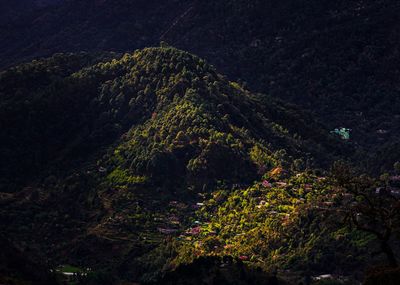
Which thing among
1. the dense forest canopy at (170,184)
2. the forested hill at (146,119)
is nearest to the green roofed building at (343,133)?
the dense forest canopy at (170,184)

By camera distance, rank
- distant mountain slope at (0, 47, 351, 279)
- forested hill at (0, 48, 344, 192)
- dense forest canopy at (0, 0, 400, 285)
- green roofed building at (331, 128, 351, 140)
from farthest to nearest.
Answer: green roofed building at (331, 128, 351, 140)
forested hill at (0, 48, 344, 192)
distant mountain slope at (0, 47, 351, 279)
dense forest canopy at (0, 0, 400, 285)

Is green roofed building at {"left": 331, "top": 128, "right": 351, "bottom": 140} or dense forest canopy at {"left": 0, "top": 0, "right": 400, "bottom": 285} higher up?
dense forest canopy at {"left": 0, "top": 0, "right": 400, "bottom": 285}

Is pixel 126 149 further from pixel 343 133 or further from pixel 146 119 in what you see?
pixel 343 133

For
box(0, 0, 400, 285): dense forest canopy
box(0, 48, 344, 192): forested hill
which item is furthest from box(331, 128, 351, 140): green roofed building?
box(0, 48, 344, 192): forested hill

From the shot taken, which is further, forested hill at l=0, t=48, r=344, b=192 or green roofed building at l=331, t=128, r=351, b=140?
green roofed building at l=331, t=128, r=351, b=140

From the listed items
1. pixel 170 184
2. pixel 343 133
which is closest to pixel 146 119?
pixel 170 184

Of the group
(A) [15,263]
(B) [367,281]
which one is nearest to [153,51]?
(A) [15,263]

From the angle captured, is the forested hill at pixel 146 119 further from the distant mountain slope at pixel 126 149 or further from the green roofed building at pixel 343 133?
the green roofed building at pixel 343 133

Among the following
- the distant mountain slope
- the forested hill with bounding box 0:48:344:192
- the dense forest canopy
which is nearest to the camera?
the dense forest canopy

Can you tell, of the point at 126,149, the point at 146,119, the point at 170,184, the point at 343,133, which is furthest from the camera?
the point at 343,133

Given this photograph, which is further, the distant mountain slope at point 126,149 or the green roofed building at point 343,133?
the green roofed building at point 343,133

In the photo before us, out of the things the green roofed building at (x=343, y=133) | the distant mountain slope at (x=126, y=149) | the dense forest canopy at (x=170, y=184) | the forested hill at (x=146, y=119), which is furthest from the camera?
the green roofed building at (x=343, y=133)

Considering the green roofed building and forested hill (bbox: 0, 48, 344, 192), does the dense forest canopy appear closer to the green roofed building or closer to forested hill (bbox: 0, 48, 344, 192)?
forested hill (bbox: 0, 48, 344, 192)
